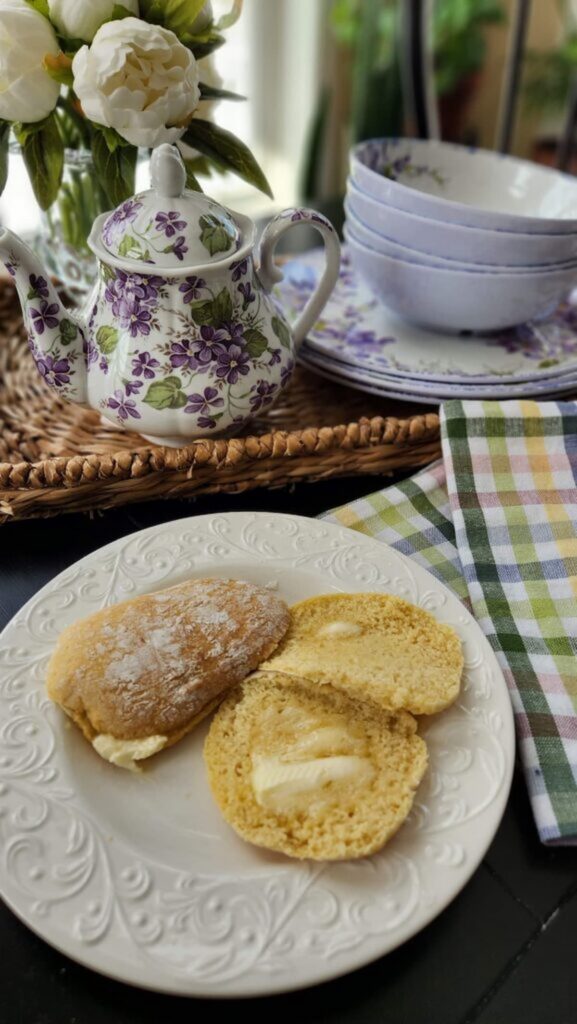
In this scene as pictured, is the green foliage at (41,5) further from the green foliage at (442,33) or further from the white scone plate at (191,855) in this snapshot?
the green foliage at (442,33)

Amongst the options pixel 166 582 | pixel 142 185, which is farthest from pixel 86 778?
pixel 142 185

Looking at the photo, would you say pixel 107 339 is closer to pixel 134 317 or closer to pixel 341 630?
pixel 134 317

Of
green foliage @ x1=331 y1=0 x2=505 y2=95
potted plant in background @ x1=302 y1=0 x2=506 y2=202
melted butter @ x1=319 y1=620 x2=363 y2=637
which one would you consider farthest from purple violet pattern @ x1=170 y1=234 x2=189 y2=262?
green foliage @ x1=331 y1=0 x2=505 y2=95

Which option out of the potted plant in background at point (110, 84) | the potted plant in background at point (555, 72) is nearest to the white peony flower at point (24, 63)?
the potted plant in background at point (110, 84)

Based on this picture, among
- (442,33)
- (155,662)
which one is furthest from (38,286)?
(442,33)

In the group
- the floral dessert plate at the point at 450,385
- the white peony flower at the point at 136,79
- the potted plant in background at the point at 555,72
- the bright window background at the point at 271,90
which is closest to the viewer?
the white peony flower at the point at 136,79

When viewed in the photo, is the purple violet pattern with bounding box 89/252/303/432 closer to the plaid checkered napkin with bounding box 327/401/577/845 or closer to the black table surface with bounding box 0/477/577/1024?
the plaid checkered napkin with bounding box 327/401/577/845
